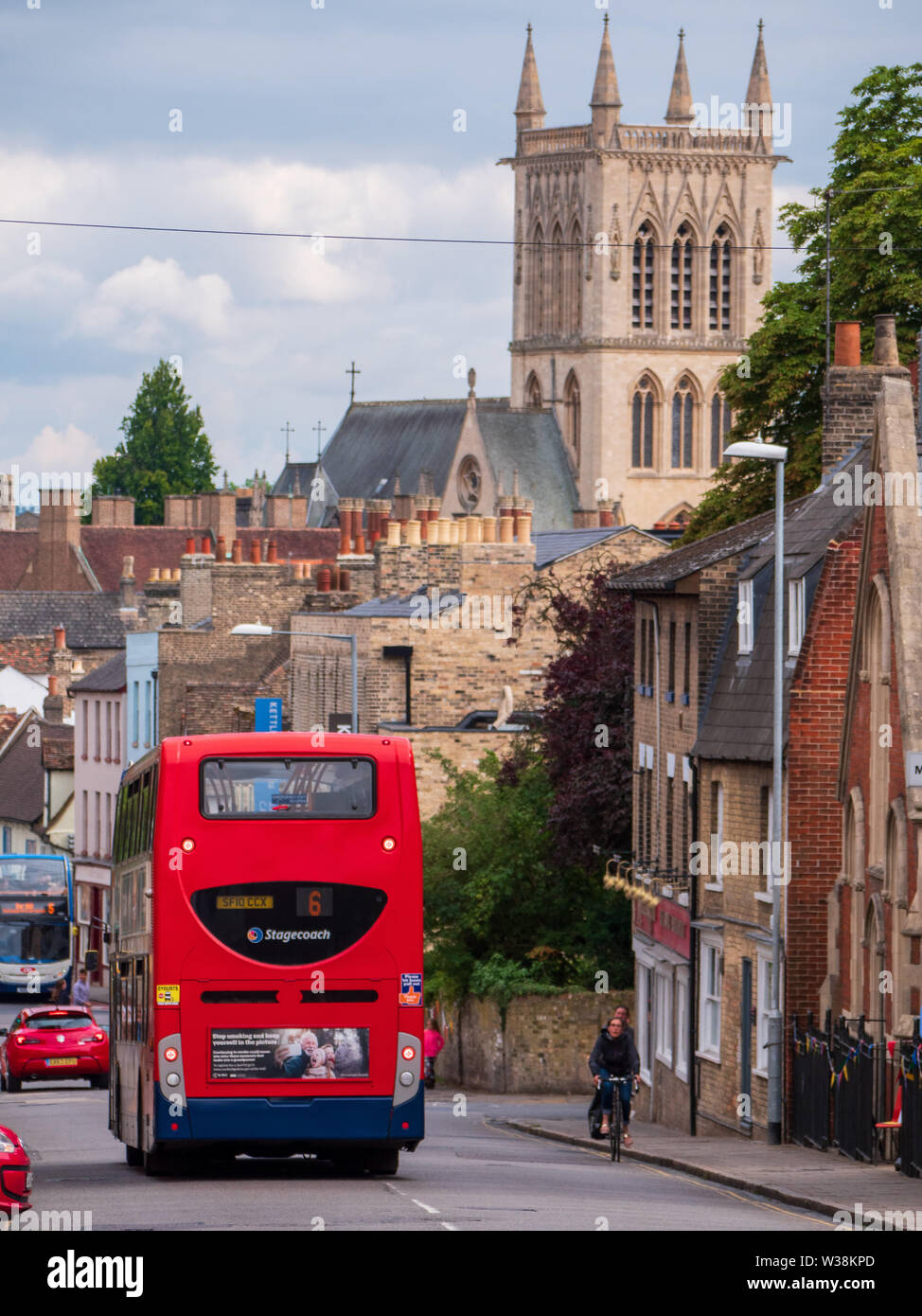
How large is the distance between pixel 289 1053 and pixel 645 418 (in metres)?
132

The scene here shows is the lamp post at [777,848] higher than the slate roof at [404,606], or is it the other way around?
the slate roof at [404,606]

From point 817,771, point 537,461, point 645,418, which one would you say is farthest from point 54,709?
point 817,771

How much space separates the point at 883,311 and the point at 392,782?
32.3 m

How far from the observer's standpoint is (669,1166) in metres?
28.6

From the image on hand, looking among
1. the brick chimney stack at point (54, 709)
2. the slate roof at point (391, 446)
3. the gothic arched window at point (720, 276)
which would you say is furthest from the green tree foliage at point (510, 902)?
the slate roof at point (391, 446)

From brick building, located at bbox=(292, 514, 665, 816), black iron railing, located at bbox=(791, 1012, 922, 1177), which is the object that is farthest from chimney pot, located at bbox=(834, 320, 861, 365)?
brick building, located at bbox=(292, 514, 665, 816)

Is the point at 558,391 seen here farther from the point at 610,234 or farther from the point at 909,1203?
the point at 909,1203

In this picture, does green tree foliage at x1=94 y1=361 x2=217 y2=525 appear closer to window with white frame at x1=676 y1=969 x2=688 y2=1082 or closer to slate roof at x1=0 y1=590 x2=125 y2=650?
slate roof at x1=0 y1=590 x2=125 y2=650

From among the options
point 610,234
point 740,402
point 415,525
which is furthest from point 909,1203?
point 610,234

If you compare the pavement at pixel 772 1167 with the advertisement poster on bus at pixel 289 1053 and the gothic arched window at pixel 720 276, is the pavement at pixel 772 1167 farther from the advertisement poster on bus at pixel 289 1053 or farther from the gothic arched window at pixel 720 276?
the gothic arched window at pixel 720 276

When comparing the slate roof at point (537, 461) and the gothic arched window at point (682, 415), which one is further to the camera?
the slate roof at point (537, 461)

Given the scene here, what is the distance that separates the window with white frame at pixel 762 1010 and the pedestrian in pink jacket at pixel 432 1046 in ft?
39.1

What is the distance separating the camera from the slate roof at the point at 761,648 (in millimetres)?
33375

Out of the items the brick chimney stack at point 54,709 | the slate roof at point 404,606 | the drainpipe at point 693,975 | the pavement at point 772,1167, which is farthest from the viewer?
the brick chimney stack at point 54,709
